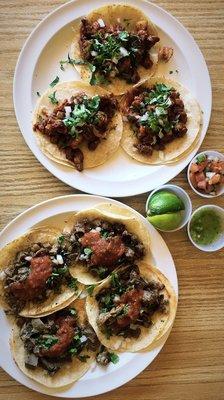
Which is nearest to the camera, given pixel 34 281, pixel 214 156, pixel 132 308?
pixel 34 281

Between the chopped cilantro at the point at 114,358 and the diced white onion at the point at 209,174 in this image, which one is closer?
the chopped cilantro at the point at 114,358

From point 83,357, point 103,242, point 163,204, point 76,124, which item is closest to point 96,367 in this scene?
point 83,357

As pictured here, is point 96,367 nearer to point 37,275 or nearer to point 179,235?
point 37,275

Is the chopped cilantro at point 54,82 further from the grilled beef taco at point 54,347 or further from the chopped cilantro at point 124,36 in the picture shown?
the grilled beef taco at point 54,347

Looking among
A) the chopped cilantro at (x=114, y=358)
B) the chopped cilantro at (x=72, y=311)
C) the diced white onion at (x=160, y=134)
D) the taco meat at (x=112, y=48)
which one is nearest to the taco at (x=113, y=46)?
the taco meat at (x=112, y=48)

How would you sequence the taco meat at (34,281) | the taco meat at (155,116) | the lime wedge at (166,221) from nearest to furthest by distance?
the taco meat at (34,281), the lime wedge at (166,221), the taco meat at (155,116)

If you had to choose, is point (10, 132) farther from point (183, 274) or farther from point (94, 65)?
point (183, 274)

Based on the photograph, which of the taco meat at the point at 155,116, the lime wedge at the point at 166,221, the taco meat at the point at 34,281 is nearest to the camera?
the taco meat at the point at 34,281

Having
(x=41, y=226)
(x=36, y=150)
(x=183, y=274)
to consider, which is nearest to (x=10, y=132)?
(x=36, y=150)
